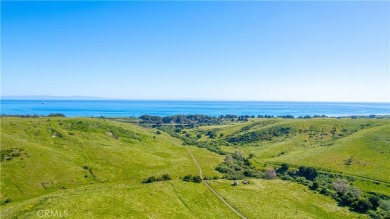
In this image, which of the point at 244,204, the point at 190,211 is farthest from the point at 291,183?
the point at 190,211

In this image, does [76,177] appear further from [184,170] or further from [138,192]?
[184,170]

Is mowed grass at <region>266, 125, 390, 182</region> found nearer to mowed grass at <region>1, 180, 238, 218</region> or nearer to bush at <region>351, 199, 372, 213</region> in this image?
bush at <region>351, 199, 372, 213</region>

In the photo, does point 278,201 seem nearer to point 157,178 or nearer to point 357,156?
point 157,178

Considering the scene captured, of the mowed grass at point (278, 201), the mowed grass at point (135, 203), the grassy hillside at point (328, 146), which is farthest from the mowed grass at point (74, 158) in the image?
the grassy hillside at point (328, 146)
